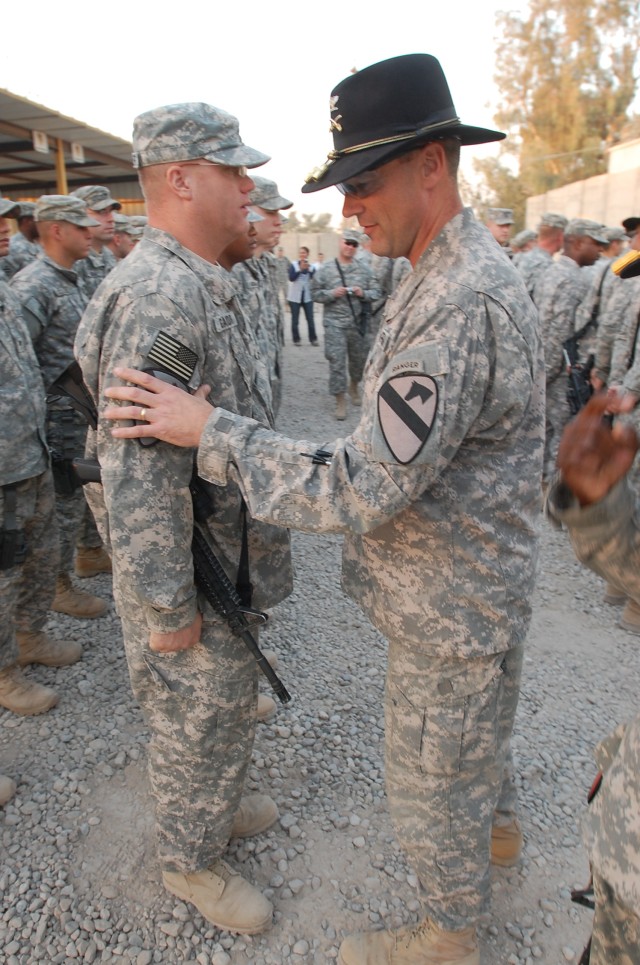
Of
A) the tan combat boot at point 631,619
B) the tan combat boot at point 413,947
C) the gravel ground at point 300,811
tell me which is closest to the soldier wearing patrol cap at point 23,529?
the gravel ground at point 300,811

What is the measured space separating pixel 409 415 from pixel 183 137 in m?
1.03

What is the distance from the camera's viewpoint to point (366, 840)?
7.70 feet

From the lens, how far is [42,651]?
132 inches

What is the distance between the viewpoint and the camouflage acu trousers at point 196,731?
6.24ft

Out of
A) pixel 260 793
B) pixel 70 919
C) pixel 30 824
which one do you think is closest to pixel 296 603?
pixel 260 793

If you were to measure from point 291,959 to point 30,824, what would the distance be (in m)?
1.09

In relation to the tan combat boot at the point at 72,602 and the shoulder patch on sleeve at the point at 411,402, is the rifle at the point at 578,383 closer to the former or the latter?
the tan combat boot at the point at 72,602

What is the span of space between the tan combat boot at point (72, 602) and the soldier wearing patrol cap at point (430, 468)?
2.50 m

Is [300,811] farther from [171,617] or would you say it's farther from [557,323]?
[557,323]

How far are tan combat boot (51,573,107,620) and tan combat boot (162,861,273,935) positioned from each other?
1987 millimetres

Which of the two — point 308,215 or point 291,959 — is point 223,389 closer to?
point 291,959

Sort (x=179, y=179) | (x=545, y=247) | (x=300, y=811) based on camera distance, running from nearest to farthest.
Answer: (x=179, y=179) → (x=300, y=811) → (x=545, y=247)

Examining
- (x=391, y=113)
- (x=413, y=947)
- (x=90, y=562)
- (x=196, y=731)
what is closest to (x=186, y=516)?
(x=196, y=731)

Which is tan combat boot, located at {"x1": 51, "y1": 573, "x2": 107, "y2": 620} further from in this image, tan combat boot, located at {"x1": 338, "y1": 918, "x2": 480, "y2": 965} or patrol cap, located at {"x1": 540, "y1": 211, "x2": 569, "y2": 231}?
patrol cap, located at {"x1": 540, "y1": 211, "x2": 569, "y2": 231}
